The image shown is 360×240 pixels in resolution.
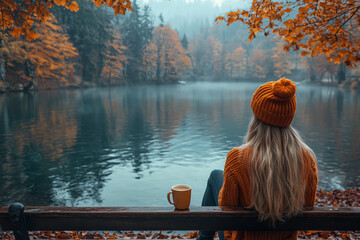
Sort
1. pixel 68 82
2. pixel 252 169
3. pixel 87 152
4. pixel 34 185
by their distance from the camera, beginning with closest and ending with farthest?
pixel 252 169
pixel 34 185
pixel 87 152
pixel 68 82

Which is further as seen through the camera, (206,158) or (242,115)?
(242,115)

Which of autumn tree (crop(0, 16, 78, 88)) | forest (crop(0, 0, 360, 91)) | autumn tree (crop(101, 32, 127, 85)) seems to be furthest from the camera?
autumn tree (crop(101, 32, 127, 85))

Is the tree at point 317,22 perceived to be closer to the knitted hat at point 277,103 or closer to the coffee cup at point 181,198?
the knitted hat at point 277,103

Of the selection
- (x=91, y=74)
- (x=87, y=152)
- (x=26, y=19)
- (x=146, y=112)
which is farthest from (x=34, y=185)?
(x=91, y=74)

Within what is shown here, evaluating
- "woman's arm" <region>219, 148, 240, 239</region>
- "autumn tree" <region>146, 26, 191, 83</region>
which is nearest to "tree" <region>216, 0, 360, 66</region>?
"woman's arm" <region>219, 148, 240, 239</region>

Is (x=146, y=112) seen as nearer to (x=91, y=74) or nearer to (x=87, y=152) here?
(x=87, y=152)

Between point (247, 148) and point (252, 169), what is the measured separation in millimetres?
151

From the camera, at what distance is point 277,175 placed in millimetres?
2061

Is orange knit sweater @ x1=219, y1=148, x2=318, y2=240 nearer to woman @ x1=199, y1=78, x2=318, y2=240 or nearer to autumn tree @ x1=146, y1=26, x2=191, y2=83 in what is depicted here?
woman @ x1=199, y1=78, x2=318, y2=240

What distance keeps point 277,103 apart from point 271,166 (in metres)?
0.42

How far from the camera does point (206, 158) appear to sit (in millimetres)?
10523

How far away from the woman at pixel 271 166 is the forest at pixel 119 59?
1071 inches

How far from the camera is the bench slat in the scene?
1977 mm

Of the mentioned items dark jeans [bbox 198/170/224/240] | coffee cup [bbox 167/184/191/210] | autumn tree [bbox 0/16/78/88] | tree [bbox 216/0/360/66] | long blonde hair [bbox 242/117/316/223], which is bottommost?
dark jeans [bbox 198/170/224/240]
